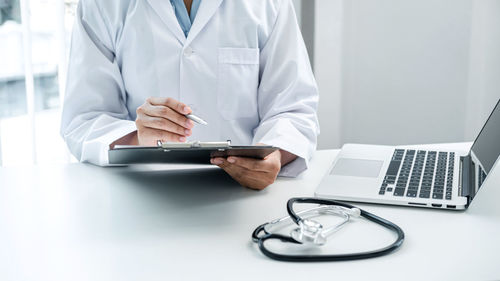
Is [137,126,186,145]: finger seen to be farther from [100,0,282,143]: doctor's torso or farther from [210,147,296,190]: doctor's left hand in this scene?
[100,0,282,143]: doctor's torso

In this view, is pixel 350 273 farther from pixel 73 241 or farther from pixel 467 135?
pixel 467 135

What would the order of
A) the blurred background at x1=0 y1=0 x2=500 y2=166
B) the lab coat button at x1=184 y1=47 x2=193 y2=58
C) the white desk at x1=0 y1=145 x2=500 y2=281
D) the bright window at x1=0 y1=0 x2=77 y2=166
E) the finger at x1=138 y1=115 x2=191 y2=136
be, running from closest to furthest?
the white desk at x1=0 y1=145 x2=500 y2=281 < the finger at x1=138 y1=115 x2=191 y2=136 < the lab coat button at x1=184 y1=47 x2=193 y2=58 < the bright window at x1=0 y1=0 x2=77 y2=166 < the blurred background at x1=0 y1=0 x2=500 y2=166

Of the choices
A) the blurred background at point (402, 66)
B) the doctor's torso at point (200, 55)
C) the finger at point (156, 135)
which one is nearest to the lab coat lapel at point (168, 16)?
the doctor's torso at point (200, 55)

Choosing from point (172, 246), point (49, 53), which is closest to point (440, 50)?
point (49, 53)

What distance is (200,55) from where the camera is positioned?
1.35 meters

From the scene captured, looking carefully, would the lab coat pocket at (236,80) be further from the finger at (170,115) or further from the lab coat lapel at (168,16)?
the finger at (170,115)

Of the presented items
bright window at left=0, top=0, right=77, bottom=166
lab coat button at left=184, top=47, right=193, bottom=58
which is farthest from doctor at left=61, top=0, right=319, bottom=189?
bright window at left=0, top=0, right=77, bottom=166

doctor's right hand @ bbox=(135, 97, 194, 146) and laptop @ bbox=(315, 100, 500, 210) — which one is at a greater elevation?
doctor's right hand @ bbox=(135, 97, 194, 146)

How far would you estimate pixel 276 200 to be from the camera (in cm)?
96

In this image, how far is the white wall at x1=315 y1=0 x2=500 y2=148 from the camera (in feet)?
8.64

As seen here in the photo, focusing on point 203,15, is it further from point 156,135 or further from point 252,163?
point 252,163

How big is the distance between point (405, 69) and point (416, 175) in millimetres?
1808

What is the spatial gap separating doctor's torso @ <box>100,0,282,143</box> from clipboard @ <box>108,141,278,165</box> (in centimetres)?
39

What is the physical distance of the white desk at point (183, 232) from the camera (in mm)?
669
